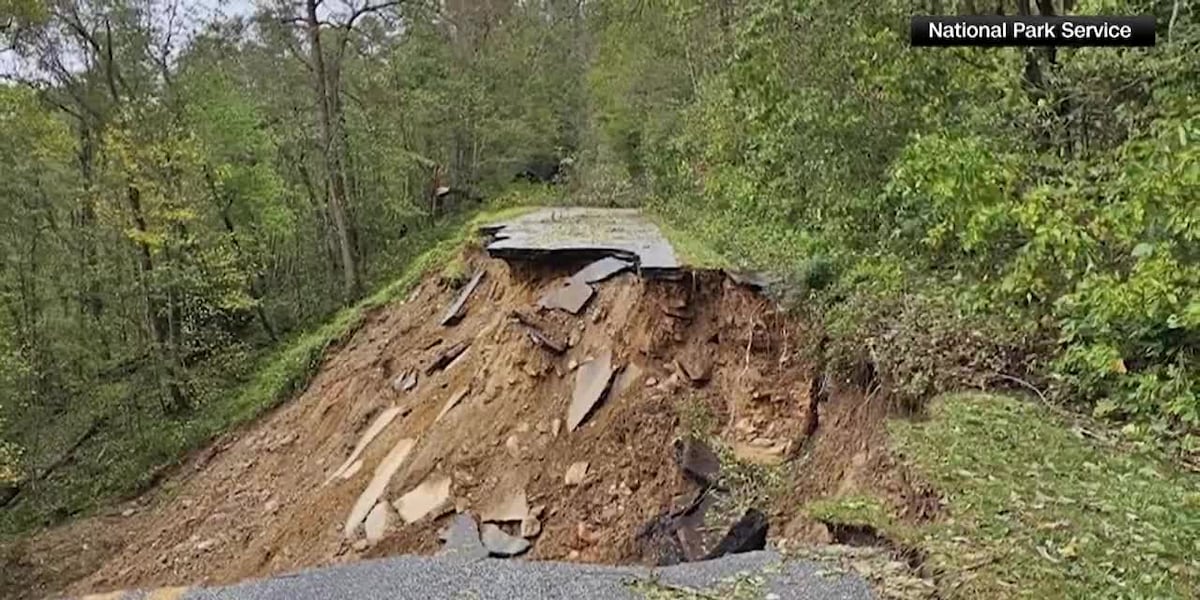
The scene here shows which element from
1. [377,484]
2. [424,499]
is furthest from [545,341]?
[377,484]

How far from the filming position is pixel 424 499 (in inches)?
308

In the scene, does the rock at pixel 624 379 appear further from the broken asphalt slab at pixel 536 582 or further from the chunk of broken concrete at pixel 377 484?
the broken asphalt slab at pixel 536 582

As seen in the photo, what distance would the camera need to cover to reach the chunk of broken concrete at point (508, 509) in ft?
23.9

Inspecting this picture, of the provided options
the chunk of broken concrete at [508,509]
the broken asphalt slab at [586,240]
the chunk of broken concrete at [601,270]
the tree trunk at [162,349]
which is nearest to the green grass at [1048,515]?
the chunk of broken concrete at [508,509]

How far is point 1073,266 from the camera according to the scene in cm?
503

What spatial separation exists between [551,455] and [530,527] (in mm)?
758

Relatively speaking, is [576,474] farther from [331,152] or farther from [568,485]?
[331,152]

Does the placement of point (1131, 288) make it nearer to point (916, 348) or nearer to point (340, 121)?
point (916, 348)

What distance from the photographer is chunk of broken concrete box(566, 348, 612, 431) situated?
25.9ft

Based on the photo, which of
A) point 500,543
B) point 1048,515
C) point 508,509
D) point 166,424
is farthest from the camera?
point 166,424

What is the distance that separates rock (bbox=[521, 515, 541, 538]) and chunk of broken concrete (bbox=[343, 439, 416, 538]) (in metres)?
1.66

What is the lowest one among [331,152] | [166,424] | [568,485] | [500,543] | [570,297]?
[166,424]

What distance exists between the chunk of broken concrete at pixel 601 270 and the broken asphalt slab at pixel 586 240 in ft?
0.22

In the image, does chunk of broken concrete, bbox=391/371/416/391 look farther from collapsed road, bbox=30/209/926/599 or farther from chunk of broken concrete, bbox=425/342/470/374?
chunk of broken concrete, bbox=425/342/470/374
